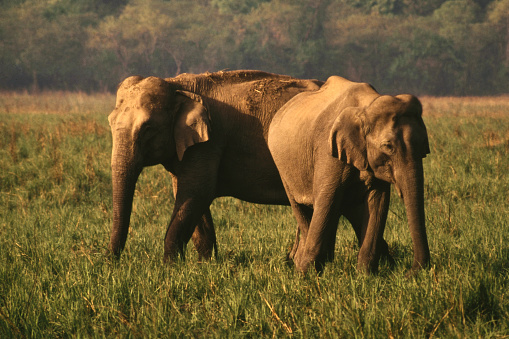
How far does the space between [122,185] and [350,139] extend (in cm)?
233

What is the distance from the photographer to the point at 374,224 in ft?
16.3

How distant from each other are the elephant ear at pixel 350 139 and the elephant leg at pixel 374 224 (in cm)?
31

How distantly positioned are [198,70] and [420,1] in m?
21.0

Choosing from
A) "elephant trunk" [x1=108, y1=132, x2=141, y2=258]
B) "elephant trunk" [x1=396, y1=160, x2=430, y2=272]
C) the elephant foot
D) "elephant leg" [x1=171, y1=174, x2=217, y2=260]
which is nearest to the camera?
"elephant trunk" [x1=396, y1=160, x2=430, y2=272]

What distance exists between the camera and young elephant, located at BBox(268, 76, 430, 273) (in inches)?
179

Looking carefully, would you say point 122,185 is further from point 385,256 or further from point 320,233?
point 385,256

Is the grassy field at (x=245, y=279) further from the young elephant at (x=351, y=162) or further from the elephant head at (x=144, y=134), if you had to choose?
the elephant head at (x=144, y=134)

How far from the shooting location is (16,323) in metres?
4.32

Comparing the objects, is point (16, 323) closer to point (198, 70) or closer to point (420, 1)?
point (198, 70)

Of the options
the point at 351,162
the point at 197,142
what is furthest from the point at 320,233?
the point at 197,142

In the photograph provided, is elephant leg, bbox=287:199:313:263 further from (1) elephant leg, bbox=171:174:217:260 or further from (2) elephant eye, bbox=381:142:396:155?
(2) elephant eye, bbox=381:142:396:155

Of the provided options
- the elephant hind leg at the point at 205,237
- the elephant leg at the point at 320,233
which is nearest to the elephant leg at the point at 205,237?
the elephant hind leg at the point at 205,237

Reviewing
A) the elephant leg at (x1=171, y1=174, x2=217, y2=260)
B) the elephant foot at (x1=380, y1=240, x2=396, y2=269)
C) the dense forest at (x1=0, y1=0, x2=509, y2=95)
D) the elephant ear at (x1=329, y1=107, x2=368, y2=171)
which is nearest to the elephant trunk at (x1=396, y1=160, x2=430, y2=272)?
the elephant ear at (x1=329, y1=107, x2=368, y2=171)

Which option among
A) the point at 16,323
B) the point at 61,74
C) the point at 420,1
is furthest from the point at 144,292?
the point at 420,1
